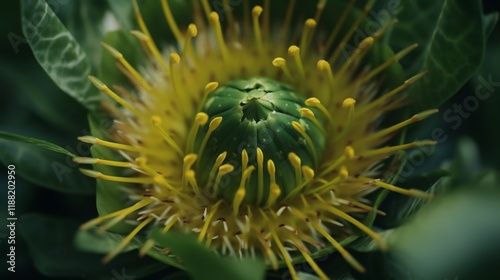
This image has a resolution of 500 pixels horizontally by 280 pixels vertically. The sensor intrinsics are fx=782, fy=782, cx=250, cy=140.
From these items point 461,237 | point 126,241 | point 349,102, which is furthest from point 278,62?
point 461,237

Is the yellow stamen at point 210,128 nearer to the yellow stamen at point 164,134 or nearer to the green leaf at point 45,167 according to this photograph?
the yellow stamen at point 164,134

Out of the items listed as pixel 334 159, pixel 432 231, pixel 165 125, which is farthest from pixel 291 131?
pixel 432 231

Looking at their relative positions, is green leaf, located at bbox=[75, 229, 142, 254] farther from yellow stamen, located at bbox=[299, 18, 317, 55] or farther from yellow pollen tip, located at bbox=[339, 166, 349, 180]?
yellow stamen, located at bbox=[299, 18, 317, 55]

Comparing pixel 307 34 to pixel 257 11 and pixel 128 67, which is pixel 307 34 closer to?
pixel 257 11

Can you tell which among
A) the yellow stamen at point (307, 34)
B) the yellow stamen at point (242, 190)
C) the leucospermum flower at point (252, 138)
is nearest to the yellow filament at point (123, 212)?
the leucospermum flower at point (252, 138)

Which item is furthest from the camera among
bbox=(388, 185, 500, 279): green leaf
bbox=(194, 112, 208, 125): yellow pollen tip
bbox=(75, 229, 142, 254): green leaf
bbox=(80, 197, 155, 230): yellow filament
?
bbox=(194, 112, 208, 125): yellow pollen tip

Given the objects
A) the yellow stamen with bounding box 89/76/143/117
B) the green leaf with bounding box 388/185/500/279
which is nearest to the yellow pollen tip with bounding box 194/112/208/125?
the yellow stamen with bounding box 89/76/143/117
